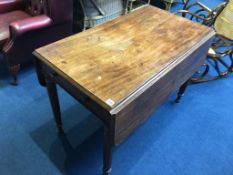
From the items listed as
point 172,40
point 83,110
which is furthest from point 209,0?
point 83,110

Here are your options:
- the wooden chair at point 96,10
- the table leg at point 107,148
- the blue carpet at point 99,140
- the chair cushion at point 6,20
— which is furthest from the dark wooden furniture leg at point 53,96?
the wooden chair at point 96,10

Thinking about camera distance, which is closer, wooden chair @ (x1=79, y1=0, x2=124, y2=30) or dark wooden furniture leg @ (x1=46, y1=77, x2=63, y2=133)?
dark wooden furniture leg @ (x1=46, y1=77, x2=63, y2=133)

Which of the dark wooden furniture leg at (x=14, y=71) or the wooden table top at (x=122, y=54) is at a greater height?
the wooden table top at (x=122, y=54)

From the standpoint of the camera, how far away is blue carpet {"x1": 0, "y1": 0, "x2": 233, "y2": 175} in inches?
55.7

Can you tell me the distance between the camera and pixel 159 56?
120 centimetres

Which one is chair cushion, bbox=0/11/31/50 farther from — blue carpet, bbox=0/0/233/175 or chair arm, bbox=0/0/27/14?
blue carpet, bbox=0/0/233/175

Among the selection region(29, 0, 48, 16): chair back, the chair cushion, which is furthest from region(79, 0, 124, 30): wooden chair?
the chair cushion

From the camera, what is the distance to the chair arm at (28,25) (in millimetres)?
1636

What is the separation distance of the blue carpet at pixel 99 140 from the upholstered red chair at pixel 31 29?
28 cm

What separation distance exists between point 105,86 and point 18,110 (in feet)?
3.51

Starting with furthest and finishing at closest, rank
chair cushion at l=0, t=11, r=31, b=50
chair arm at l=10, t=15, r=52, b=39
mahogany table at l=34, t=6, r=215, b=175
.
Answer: chair cushion at l=0, t=11, r=31, b=50, chair arm at l=10, t=15, r=52, b=39, mahogany table at l=34, t=6, r=215, b=175

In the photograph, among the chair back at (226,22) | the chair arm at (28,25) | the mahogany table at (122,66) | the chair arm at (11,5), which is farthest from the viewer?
the chair arm at (11,5)

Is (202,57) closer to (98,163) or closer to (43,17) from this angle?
(98,163)

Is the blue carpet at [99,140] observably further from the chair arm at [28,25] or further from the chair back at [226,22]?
the chair back at [226,22]
